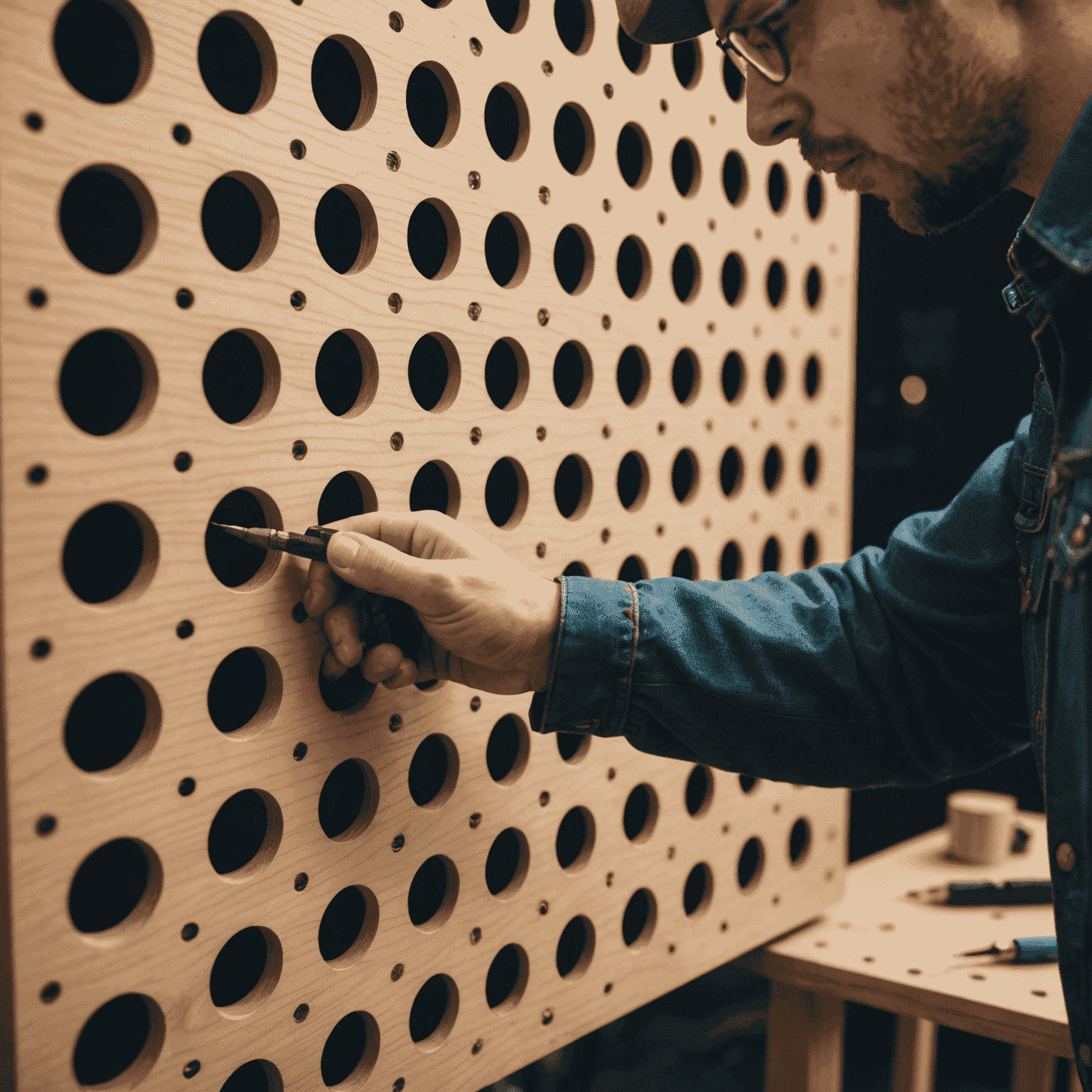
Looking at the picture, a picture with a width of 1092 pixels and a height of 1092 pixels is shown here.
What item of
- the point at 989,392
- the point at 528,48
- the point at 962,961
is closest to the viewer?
the point at 528,48

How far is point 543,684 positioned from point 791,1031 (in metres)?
0.57

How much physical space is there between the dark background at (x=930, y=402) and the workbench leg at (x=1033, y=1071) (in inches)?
14.5

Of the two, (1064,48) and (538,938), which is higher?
(1064,48)

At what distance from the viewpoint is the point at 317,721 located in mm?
646

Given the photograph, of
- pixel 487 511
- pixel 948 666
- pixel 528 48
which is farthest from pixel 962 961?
pixel 528 48

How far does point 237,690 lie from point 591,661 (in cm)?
24

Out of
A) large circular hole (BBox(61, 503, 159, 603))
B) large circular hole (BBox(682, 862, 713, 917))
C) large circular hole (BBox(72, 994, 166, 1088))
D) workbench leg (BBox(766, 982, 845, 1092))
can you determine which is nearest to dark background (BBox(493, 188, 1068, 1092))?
workbench leg (BBox(766, 982, 845, 1092))

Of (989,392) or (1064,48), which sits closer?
(1064,48)

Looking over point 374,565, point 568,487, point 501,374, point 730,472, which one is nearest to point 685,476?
point 730,472

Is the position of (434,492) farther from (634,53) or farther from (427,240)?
(634,53)

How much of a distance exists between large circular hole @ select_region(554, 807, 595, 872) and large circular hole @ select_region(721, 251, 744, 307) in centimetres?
49

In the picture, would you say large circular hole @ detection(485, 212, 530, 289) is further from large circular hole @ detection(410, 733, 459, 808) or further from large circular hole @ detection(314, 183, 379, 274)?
large circular hole @ detection(410, 733, 459, 808)

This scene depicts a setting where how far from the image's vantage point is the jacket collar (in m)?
0.60

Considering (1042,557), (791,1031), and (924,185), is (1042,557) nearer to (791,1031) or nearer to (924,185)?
(924,185)
